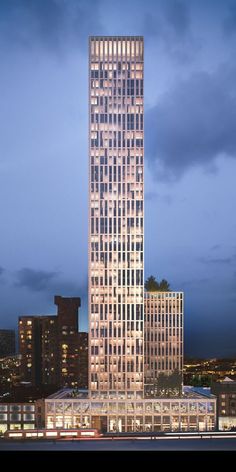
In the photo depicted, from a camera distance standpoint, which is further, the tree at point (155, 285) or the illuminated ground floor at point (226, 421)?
the tree at point (155, 285)

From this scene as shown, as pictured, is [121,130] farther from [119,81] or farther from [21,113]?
[21,113]

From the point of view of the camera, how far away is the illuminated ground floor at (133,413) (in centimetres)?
1372

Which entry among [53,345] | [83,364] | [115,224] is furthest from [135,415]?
[115,224]

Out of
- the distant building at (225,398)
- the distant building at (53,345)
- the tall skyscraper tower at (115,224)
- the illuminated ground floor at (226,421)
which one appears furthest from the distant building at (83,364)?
the illuminated ground floor at (226,421)

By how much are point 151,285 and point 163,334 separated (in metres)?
1.59

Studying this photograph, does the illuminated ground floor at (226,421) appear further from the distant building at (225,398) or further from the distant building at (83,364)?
the distant building at (83,364)

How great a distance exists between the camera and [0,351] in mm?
11867

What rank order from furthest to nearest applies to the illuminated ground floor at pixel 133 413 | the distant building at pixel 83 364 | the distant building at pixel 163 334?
the distant building at pixel 163 334 → the distant building at pixel 83 364 → the illuminated ground floor at pixel 133 413

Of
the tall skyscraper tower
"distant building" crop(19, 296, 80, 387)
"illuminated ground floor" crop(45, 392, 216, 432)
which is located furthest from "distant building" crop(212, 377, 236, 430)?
"distant building" crop(19, 296, 80, 387)

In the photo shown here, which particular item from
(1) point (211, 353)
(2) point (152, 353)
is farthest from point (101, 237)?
(1) point (211, 353)

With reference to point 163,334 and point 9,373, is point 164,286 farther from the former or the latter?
point 9,373

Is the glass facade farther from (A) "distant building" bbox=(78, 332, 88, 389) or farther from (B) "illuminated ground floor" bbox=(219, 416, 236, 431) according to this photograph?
(A) "distant building" bbox=(78, 332, 88, 389)

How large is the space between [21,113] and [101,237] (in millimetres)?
6898

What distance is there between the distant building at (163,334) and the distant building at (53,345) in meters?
2.21
